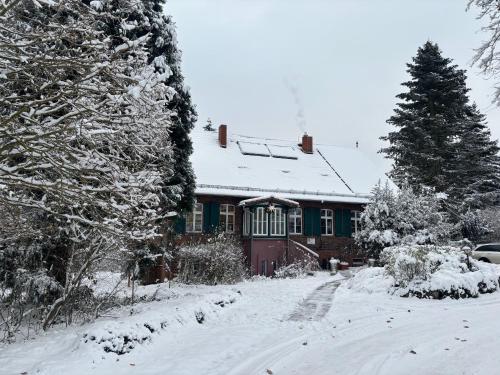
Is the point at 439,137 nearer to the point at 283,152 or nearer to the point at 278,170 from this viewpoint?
the point at 283,152

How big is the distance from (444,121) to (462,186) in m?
6.30

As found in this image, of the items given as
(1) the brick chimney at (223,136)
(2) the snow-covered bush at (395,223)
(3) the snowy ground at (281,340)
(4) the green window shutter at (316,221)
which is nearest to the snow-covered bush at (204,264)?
(3) the snowy ground at (281,340)

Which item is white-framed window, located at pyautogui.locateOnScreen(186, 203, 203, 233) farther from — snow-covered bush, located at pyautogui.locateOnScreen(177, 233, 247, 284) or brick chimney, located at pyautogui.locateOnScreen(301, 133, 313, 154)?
brick chimney, located at pyautogui.locateOnScreen(301, 133, 313, 154)

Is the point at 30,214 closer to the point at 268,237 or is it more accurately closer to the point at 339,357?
the point at 339,357

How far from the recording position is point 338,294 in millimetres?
12602

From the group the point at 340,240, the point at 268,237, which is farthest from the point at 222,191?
the point at 340,240

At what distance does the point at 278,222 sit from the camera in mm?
21938

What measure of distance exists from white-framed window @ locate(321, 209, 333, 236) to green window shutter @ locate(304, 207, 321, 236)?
0.46m

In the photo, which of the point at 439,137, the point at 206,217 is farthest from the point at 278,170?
the point at 439,137

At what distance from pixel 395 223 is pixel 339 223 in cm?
566

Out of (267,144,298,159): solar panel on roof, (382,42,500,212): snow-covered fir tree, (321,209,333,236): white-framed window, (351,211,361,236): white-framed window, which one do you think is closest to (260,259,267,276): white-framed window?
(321,209,333,236): white-framed window

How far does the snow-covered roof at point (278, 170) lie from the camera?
75.1ft

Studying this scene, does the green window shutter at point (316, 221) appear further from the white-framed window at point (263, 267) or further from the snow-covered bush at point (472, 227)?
the snow-covered bush at point (472, 227)

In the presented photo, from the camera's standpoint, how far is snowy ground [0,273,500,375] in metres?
6.20
